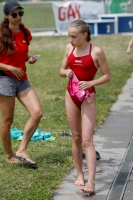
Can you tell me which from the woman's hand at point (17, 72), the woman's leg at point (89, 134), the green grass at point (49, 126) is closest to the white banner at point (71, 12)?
the green grass at point (49, 126)

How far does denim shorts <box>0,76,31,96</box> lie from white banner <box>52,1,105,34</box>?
1892 cm

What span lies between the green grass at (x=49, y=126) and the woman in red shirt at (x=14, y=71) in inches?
11.4

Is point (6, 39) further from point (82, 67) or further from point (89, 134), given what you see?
point (89, 134)

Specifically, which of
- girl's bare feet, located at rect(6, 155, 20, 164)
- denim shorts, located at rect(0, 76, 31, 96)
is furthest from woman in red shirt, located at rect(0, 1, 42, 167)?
girl's bare feet, located at rect(6, 155, 20, 164)

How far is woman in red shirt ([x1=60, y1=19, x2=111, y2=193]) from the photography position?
578 centimetres

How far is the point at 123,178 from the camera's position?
6309 millimetres

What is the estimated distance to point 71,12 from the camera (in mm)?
25641

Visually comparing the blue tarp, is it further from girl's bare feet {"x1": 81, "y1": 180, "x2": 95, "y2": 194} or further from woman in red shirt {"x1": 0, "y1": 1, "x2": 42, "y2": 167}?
girl's bare feet {"x1": 81, "y1": 180, "x2": 95, "y2": 194}

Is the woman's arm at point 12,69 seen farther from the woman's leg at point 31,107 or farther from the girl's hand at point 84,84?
the girl's hand at point 84,84

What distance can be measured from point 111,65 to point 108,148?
841cm

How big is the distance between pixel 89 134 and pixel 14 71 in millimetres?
1175

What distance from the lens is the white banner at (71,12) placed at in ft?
83.4

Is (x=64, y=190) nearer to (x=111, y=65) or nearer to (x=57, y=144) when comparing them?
(x=57, y=144)

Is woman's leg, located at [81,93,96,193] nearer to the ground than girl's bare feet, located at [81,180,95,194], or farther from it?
farther from it
